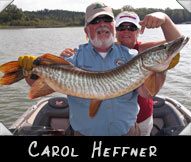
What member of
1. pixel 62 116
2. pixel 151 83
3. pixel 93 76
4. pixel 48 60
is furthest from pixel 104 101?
pixel 62 116

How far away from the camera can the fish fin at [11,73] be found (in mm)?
1438

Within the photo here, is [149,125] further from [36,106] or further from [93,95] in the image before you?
[36,106]

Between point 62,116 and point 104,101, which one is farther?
point 62,116

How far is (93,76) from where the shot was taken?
149 centimetres

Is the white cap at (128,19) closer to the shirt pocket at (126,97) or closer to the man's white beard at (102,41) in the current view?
the man's white beard at (102,41)

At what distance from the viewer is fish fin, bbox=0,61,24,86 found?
1.44 metres

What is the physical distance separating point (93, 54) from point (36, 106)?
6.79 feet

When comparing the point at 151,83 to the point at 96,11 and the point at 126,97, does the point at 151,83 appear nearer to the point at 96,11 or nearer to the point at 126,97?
the point at 126,97

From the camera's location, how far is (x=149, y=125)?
7.72ft

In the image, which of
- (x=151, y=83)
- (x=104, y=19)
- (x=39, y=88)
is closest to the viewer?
(x=151, y=83)

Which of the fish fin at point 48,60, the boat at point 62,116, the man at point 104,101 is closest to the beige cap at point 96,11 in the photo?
the man at point 104,101

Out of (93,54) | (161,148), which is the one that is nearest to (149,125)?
(161,148)

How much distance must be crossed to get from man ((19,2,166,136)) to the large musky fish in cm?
27

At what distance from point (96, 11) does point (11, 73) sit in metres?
0.87
